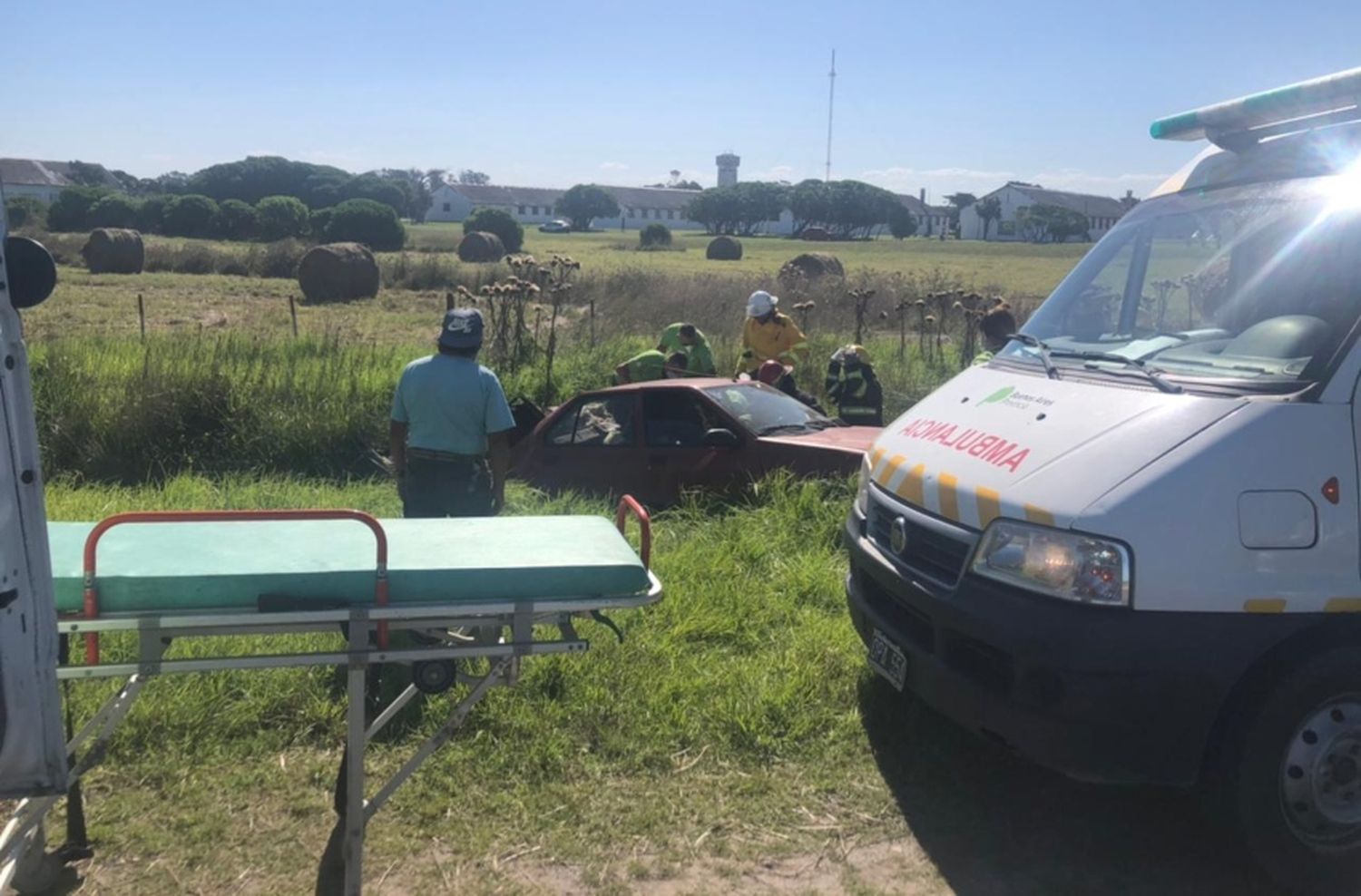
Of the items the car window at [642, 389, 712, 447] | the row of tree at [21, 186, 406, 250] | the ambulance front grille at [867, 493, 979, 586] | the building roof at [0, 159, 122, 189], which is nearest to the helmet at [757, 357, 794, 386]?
the car window at [642, 389, 712, 447]

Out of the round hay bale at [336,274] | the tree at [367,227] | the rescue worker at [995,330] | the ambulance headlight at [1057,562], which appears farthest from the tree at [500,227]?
the ambulance headlight at [1057,562]

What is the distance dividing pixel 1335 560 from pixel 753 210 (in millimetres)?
96131

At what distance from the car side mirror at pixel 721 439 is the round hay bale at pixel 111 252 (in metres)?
34.9

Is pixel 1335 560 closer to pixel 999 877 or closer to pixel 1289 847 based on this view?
pixel 1289 847

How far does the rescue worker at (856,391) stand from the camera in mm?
9906

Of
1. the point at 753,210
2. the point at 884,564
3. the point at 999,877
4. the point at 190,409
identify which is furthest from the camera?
the point at 753,210

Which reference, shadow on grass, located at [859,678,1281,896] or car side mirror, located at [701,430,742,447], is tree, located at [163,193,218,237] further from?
shadow on grass, located at [859,678,1281,896]

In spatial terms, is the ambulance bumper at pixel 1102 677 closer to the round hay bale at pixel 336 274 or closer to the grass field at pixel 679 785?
the grass field at pixel 679 785

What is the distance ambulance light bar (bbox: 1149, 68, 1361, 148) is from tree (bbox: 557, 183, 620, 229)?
9714 centimetres

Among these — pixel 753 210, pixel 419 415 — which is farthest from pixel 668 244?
pixel 419 415

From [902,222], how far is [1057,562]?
84.4 meters

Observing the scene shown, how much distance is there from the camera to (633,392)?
8695 millimetres

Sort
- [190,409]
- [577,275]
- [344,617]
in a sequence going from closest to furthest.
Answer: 1. [344,617]
2. [190,409]
3. [577,275]

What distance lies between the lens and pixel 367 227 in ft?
169
